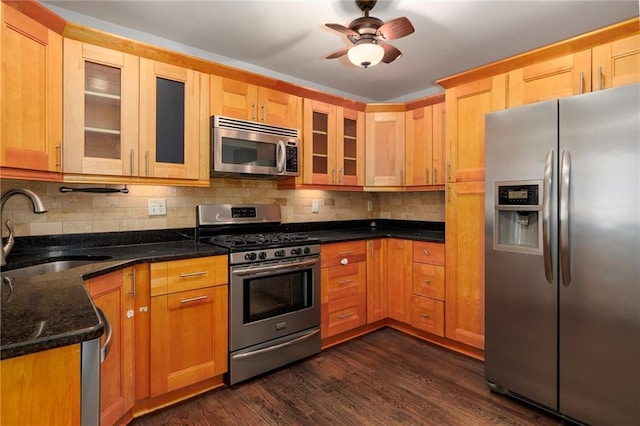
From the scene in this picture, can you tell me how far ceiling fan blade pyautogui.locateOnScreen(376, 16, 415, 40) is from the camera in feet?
6.27

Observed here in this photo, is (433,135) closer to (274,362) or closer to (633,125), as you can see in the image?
(633,125)

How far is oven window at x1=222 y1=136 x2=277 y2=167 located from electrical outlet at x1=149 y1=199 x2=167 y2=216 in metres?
0.59

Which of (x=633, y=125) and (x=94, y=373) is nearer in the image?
(x=94, y=373)

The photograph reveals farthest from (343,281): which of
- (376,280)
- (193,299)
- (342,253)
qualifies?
(193,299)

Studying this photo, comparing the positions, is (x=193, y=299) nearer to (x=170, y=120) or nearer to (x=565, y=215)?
(x=170, y=120)

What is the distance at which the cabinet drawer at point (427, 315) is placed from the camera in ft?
9.60

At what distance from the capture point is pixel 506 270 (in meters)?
2.15

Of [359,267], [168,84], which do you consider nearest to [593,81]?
[359,267]

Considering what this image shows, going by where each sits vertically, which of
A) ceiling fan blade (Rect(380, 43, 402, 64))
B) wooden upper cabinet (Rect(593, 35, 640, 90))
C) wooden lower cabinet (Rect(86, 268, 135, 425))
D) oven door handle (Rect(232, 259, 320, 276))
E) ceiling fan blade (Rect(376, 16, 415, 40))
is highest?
ceiling fan blade (Rect(376, 16, 415, 40))

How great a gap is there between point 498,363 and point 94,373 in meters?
2.28

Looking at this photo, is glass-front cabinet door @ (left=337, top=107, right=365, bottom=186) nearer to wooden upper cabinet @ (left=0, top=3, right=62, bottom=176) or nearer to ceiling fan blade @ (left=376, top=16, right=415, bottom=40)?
ceiling fan blade @ (left=376, top=16, right=415, bottom=40)

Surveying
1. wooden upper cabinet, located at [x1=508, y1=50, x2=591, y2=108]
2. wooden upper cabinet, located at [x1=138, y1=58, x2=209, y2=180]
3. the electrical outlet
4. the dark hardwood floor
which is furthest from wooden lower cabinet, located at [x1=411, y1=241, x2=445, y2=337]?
the electrical outlet

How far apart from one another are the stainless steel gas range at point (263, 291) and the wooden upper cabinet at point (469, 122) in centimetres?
133

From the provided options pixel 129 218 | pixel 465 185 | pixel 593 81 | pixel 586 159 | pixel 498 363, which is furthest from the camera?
pixel 465 185
